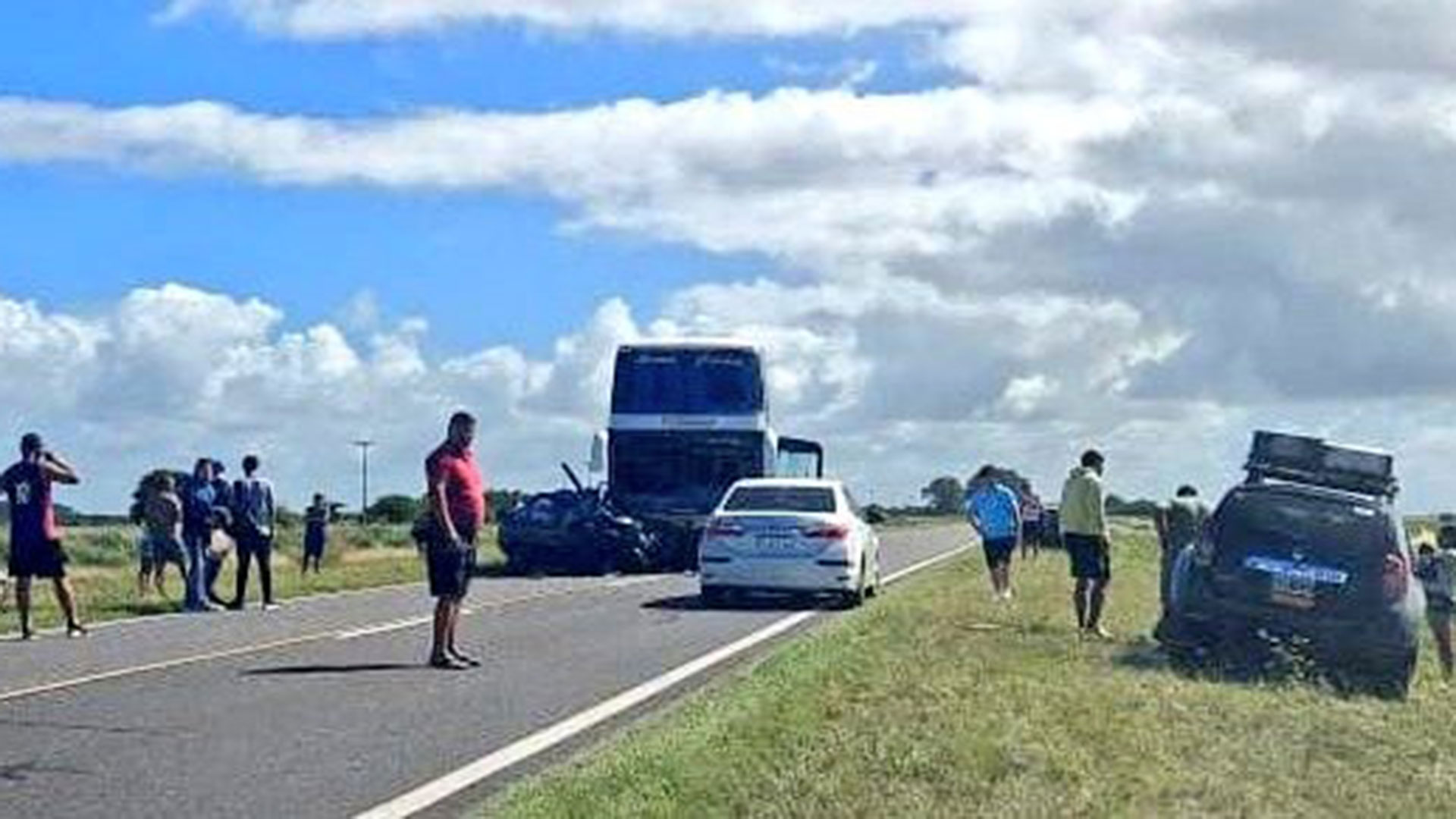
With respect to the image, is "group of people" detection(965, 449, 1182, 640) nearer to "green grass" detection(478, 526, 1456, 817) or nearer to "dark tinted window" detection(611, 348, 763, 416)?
"green grass" detection(478, 526, 1456, 817)

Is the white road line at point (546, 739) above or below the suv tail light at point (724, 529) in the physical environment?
below

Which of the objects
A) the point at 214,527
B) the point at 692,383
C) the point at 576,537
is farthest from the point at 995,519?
the point at 576,537

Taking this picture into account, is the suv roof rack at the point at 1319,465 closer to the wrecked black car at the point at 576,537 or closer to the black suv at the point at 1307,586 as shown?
the black suv at the point at 1307,586

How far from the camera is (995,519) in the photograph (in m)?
30.5

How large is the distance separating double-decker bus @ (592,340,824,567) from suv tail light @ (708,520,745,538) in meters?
11.8

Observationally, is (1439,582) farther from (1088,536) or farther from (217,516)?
(217,516)

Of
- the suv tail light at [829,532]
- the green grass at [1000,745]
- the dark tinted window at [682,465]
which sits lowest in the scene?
the green grass at [1000,745]

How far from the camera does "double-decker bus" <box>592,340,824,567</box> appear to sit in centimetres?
4209

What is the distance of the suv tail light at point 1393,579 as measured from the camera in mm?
20812

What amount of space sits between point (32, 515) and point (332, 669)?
5102 mm

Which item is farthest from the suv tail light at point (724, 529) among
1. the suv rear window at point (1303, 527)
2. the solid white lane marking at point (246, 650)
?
the suv rear window at point (1303, 527)

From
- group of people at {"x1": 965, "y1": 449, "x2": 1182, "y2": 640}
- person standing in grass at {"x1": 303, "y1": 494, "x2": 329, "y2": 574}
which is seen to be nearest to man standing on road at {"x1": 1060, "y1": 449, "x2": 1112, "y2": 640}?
group of people at {"x1": 965, "y1": 449, "x2": 1182, "y2": 640}

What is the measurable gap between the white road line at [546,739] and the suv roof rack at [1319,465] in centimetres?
477

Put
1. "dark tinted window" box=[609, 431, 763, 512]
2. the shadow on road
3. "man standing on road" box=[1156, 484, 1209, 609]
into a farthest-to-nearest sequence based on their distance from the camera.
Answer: "dark tinted window" box=[609, 431, 763, 512] < "man standing on road" box=[1156, 484, 1209, 609] < the shadow on road
